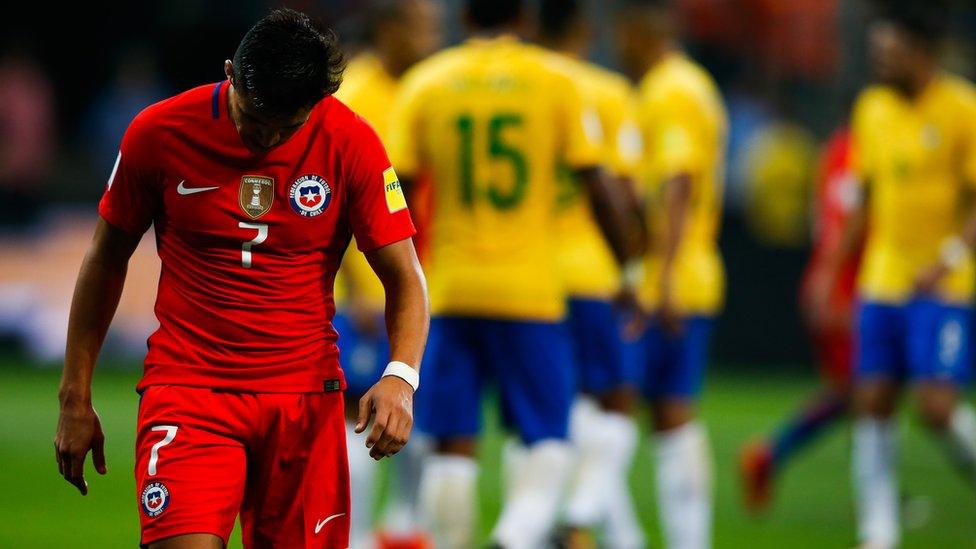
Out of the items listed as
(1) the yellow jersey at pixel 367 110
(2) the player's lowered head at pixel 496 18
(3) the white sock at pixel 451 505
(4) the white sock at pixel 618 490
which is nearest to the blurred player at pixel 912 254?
(4) the white sock at pixel 618 490

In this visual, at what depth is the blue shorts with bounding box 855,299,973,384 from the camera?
848 centimetres

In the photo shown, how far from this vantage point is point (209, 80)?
19.5 m

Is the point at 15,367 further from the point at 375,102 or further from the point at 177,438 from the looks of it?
the point at 177,438

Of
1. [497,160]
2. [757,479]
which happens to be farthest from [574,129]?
[757,479]

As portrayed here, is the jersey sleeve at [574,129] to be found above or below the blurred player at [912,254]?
above

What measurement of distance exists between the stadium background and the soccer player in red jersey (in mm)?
7106

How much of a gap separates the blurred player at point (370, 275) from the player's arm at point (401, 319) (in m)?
3.18

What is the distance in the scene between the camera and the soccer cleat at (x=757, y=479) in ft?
33.8

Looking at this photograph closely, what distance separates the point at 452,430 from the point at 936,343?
2780 millimetres

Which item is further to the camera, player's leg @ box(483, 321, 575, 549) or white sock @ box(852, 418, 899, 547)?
white sock @ box(852, 418, 899, 547)

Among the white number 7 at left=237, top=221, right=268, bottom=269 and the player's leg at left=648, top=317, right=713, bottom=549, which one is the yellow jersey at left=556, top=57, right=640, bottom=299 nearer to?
the player's leg at left=648, top=317, right=713, bottom=549

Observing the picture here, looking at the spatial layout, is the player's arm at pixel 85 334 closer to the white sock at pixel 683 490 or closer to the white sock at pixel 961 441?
the white sock at pixel 683 490

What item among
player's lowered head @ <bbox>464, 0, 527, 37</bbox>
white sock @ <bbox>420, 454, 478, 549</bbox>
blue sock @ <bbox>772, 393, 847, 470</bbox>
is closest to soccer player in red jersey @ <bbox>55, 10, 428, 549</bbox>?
white sock @ <bbox>420, 454, 478, 549</bbox>

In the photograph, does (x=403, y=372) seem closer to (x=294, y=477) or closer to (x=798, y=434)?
(x=294, y=477)
